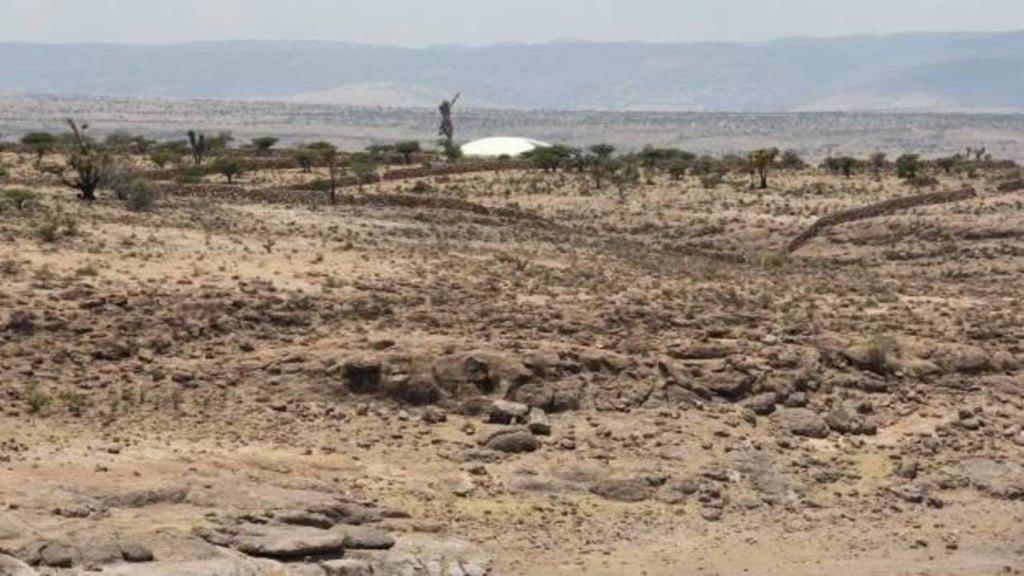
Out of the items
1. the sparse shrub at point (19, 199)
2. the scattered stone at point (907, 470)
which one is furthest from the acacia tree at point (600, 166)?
the scattered stone at point (907, 470)

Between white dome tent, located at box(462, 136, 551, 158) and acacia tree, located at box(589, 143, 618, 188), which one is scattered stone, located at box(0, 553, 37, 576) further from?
white dome tent, located at box(462, 136, 551, 158)

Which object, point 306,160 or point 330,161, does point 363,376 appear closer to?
point 330,161

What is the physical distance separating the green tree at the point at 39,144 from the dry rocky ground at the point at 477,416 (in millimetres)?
20367

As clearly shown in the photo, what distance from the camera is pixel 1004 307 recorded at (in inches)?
786

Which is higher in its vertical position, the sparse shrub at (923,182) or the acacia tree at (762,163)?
the acacia tree at (762,163)

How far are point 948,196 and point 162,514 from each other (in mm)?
28145

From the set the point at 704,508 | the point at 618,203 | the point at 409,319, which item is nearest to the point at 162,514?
the point at 704,508

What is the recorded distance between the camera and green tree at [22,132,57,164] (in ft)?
134

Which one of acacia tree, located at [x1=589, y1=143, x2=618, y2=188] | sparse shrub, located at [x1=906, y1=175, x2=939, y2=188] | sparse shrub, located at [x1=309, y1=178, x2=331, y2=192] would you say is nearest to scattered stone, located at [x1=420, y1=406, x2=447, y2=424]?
sparse shrub, located at [x1=309, y1=178, x2=331, y2=192]

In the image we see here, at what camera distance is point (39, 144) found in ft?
147

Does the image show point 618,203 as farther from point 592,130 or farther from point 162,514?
point 592,130

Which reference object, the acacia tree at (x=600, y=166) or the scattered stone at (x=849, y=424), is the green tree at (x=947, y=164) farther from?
the scattered stone at (x=849, y=424)

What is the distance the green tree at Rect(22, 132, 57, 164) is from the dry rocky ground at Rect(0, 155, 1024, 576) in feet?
66.8

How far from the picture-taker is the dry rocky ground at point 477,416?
35.5 ft
